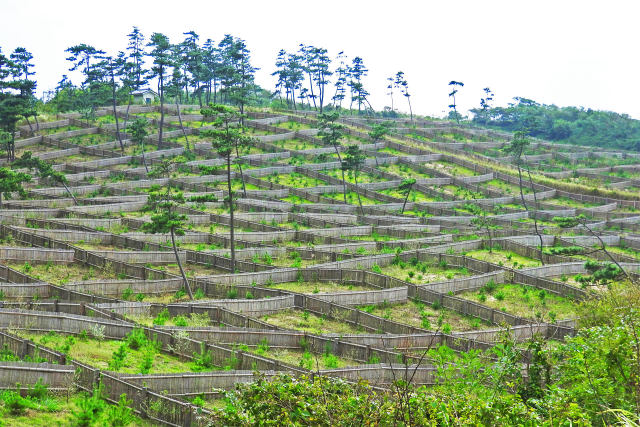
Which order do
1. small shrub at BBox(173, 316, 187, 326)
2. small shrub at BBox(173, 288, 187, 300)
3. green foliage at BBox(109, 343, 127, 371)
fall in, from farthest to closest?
small shrub at BBox(173, 288, 187, 300) → small shrub at BBox(173, 316, 187, 326) → green foliage at BBox(109, 343, 127, 371)

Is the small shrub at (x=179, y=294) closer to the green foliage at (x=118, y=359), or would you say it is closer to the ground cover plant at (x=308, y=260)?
the ground cover plant at (x=308, y=260)

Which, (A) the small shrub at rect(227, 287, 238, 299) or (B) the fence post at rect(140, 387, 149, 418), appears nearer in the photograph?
(B) the fence post at rect(140, 387, 149, 418)

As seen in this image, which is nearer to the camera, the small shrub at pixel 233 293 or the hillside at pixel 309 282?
the hillside at pixel 309 282

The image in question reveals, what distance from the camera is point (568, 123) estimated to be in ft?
481

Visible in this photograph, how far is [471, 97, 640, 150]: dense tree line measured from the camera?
138 m

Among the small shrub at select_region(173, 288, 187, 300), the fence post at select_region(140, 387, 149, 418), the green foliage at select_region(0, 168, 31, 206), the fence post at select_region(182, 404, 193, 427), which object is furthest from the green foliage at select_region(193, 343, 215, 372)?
the green foliage at select_region(0, 168, 31, 206)

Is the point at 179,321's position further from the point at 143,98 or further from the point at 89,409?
the point at 143,98

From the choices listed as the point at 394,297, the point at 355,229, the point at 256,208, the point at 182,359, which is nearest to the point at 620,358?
the point at 182,359

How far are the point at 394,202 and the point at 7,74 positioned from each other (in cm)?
4645

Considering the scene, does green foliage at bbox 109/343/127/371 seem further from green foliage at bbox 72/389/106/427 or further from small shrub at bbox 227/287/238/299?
small shrub at bbox 227/287/238/299

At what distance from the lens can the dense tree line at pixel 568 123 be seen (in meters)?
138

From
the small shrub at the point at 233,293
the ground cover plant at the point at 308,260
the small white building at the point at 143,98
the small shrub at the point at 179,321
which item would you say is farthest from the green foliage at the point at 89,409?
the small white building at the point at 143,98

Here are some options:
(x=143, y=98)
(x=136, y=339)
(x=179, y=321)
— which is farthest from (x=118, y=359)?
(x=143, y=98)

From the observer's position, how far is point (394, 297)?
42562 mm
